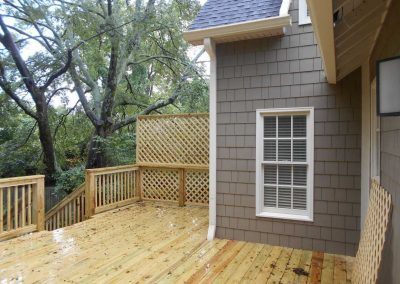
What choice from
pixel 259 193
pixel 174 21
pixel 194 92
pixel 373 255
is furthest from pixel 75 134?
pixel 373 255

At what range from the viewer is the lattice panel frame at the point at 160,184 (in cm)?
702

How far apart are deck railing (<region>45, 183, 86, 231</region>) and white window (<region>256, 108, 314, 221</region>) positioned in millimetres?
5163

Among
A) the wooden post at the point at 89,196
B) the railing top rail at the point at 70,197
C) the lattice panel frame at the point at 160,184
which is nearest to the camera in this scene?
the wooden post at the point at 89,196

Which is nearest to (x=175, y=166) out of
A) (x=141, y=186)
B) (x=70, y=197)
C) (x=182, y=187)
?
(x=182, y=187)

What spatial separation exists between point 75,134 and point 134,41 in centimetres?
419

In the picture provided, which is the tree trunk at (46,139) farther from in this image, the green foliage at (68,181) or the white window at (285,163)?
the white window at (285,163)

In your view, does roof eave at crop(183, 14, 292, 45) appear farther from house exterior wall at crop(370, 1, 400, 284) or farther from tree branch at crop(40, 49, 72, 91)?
tree branch at crop(40, 49, 72, 91)

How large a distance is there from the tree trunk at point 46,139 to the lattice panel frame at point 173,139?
3.56 m

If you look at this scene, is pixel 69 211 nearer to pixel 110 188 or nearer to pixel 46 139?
pixel 110 188

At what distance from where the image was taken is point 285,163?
4.26 metres

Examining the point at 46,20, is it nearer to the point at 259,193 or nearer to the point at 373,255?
the point at 259,193

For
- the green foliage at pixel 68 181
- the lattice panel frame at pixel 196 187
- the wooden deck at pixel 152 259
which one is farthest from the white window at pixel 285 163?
the green foliage at pixel 68 181

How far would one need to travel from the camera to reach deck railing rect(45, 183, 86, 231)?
7.71 meters

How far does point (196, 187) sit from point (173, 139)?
4.02ft
